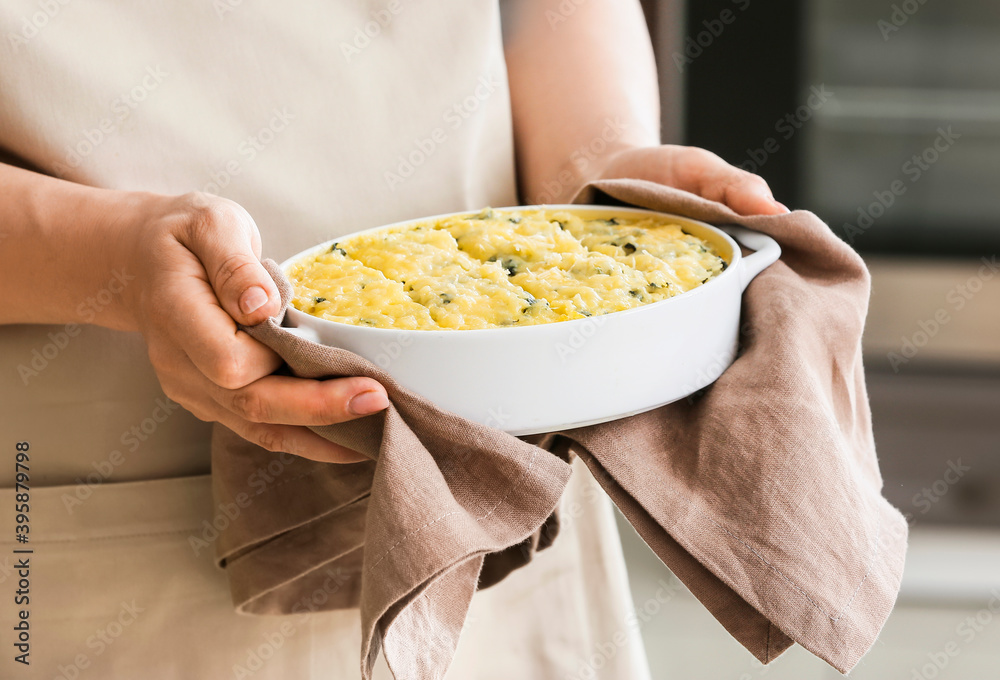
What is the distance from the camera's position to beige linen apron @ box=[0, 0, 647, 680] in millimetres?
671

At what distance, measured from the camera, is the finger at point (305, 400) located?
1.50ft

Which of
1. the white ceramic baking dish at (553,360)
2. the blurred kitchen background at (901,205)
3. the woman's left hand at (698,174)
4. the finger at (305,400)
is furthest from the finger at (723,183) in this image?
the blurred kitchen background at (901,205)

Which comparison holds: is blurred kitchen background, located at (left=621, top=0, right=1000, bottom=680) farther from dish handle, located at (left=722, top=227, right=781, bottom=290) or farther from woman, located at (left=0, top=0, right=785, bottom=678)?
dish handle, located at (left=722, top=227, right=781, bottom=290)

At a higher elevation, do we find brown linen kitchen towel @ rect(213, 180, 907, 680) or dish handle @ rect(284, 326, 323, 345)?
dish handle @ rect(284, 326, 323, 345)

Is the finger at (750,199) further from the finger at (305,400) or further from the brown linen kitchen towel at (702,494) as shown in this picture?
the finger at (305,400)

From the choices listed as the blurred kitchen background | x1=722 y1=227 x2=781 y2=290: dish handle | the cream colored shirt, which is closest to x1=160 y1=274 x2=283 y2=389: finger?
the cream colored shirt

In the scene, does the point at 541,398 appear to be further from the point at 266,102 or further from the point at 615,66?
the point at 615,66

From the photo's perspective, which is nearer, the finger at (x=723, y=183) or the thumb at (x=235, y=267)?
the thumb at (x=235, y=267)

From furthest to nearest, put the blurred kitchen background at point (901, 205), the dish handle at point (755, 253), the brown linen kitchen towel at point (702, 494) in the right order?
the blurred kitchen background at point (901, 205)
the dish handle at point (755, 253)
the brown linen kitchen towel at point (702, 494)

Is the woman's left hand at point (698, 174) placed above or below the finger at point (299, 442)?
above

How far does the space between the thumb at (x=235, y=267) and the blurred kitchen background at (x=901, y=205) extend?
5.04 feet

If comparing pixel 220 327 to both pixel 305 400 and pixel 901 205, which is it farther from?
pixel 901 205

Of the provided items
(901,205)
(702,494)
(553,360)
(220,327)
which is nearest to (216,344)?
(220,327)

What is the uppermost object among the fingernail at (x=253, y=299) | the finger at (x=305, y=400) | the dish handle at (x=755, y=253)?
the fingernail at (x=253, y=299)
